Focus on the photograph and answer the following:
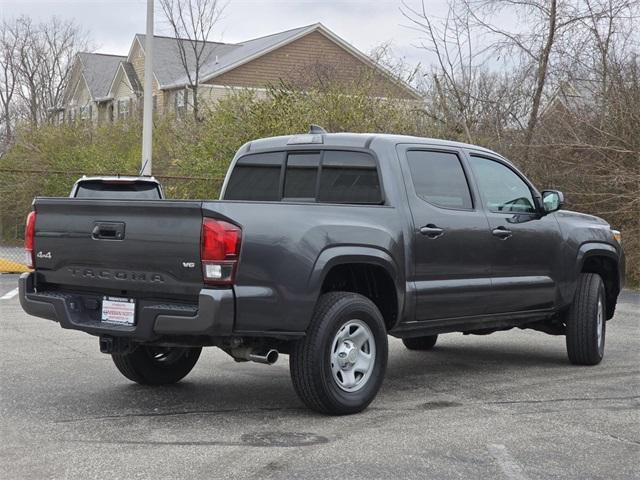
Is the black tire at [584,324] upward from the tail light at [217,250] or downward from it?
downward

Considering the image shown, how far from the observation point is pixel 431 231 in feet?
22.9

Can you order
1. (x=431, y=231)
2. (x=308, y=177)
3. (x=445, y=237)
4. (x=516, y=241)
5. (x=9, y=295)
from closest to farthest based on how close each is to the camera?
(x=431, y=231) → (x=445, y=237) → (x=308, y=177) → (x=516, y=241) → (x=9, y=295)

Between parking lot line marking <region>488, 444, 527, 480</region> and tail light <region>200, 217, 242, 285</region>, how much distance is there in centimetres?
183

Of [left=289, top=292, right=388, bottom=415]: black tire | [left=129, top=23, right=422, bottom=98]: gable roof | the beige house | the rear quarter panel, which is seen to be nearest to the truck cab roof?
the rear quarter panel

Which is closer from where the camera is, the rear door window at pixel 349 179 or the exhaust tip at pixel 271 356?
the exhaust tip at pixel 271 356

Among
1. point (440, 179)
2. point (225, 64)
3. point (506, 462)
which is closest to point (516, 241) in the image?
point (440, 179)

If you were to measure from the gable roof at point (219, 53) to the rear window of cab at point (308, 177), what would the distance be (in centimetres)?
3330

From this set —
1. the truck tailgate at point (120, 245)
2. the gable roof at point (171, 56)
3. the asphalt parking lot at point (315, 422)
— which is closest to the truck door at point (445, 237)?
the asphalt parking lot at point (315, 422)

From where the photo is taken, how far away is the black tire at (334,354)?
19.9 feet

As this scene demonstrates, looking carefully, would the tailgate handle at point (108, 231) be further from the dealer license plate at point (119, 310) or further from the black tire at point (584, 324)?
the black tire at point (584, 324)

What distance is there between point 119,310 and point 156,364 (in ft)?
4.21

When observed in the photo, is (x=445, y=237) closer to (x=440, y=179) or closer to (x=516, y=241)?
(x=440, y=179)

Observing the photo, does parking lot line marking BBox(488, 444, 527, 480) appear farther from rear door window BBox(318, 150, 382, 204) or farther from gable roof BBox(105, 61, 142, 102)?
gable roof BBox(105, 61, 142, 102)

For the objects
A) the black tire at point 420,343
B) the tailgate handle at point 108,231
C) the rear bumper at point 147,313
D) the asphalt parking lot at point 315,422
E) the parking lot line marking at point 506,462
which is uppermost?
the tailgate handle at point 108,231
